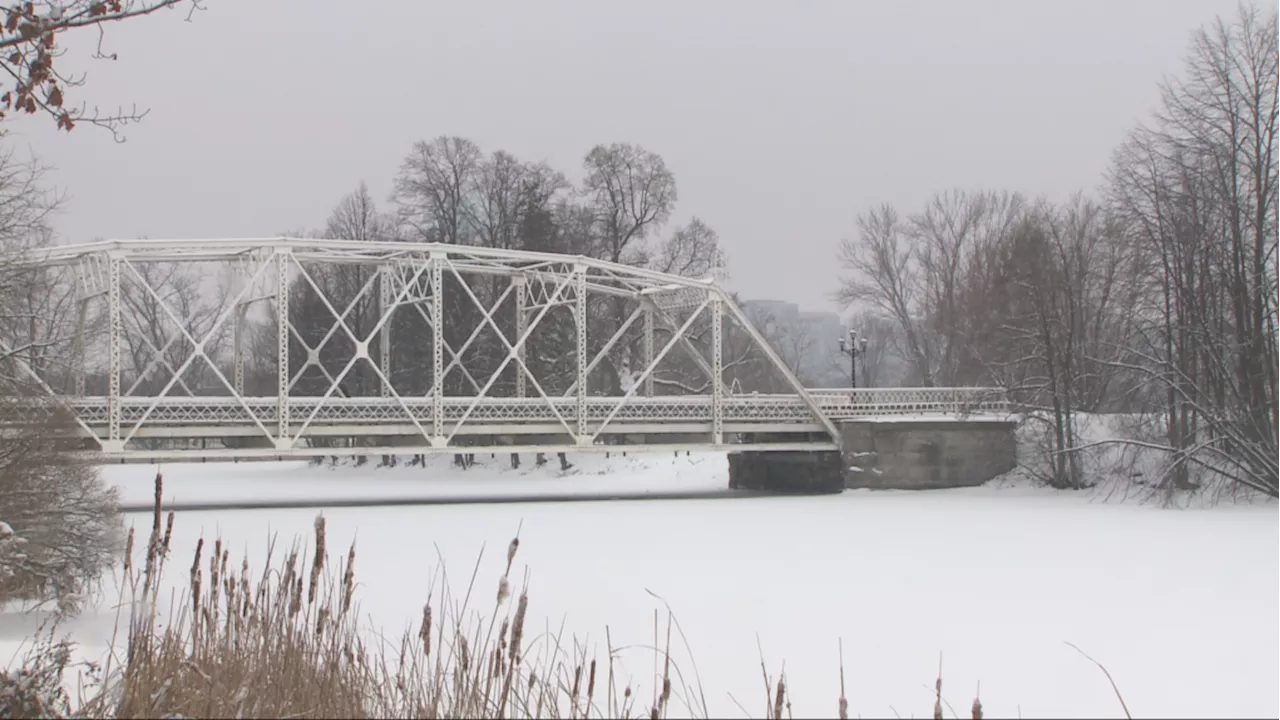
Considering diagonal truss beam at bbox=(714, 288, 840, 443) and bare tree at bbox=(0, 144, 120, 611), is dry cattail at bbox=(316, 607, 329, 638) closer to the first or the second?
bare tree at bbox=(0, 144, 120, 611)

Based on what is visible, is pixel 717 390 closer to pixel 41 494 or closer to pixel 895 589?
pixel 895 589

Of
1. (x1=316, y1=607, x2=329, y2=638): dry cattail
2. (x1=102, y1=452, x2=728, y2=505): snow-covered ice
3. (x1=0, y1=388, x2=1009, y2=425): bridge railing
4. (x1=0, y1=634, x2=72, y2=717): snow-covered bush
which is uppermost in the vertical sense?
(x1=0, y1=388, x2=1009, y2=425): bridge railing

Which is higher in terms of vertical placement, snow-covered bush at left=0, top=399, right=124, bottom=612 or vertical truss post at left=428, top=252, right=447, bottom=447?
vertical truss post at left=428, top=252, right=447, bottom=447

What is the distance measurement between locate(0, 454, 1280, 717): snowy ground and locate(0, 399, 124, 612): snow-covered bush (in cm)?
53

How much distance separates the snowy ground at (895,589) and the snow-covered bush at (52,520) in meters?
0.53

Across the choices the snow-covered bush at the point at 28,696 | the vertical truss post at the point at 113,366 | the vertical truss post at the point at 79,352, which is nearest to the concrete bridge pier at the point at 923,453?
the vertical truss post at the point at 113,366

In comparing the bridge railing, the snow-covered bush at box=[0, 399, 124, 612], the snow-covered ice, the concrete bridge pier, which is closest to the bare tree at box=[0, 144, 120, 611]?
the snow-covered bush at box=[0, 399, 124, 612]

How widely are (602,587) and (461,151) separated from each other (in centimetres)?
3993

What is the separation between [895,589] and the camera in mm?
13695

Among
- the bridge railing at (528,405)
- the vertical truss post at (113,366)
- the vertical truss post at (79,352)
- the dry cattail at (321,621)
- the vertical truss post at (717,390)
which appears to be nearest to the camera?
the dry cattail at (321,621)

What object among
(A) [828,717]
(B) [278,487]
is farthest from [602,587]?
(B) [278,487]

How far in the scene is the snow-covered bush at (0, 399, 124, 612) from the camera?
10812 mm

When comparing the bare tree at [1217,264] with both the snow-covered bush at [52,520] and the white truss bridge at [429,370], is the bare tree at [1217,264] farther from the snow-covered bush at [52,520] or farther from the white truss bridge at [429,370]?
the snow-covered bush at [52,520]

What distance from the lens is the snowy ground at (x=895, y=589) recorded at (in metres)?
8.52
